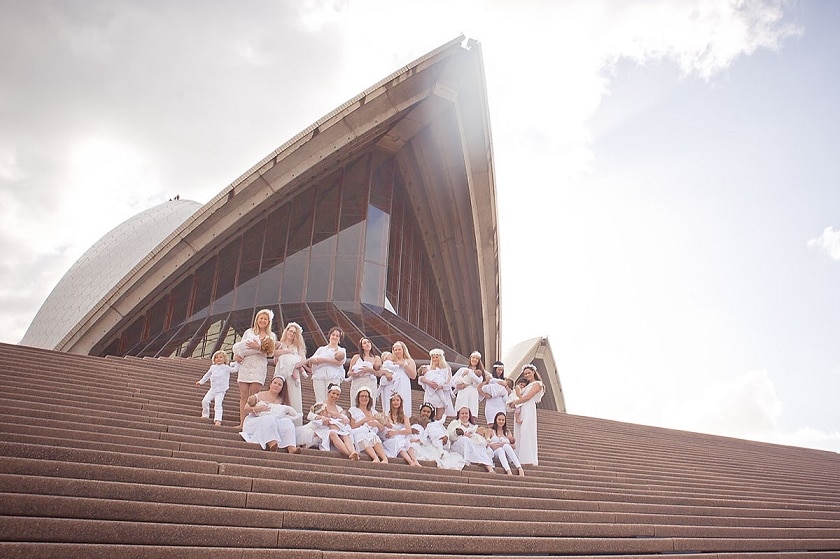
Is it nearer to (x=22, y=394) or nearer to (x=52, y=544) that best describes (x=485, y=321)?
(x=22, y=394)

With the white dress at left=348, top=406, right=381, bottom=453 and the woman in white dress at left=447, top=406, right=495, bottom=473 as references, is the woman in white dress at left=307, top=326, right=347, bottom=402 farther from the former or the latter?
the woman in white dress at left=447, top=406, right=495, bottom=473

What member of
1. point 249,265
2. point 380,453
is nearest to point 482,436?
point 380,453

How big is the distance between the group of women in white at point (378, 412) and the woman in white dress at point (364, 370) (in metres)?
0.01

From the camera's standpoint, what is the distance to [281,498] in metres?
4.19

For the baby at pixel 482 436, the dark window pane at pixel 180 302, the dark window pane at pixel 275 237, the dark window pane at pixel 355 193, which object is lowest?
the baby at pixel 482 436

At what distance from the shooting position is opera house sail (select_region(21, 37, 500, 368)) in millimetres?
16500

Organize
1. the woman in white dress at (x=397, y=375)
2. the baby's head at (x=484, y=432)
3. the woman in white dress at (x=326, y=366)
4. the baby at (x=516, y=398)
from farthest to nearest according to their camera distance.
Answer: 1. the woman in white dress at (x=397, y=375)
2. the woman in white dress at (x=326, y=366)
3. the baby at (x=516, y=398)
4. the baby's head at (x=484, y=432)

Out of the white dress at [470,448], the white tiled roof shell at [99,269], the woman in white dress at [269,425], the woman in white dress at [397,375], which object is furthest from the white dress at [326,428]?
the white tiled roof shell at [99,269]

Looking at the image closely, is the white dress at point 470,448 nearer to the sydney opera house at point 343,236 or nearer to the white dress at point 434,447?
the white dress at point 434,447

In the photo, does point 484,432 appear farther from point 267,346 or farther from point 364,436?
point 267,346

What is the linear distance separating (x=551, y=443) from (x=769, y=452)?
21.3 ft

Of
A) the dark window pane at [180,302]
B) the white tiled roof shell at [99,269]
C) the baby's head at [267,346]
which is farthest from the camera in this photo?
the white tiled roof shell at [99,269]

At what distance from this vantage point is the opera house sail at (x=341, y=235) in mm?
Result: 16500

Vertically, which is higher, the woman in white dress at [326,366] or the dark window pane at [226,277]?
the dark window pane at [226,277]
